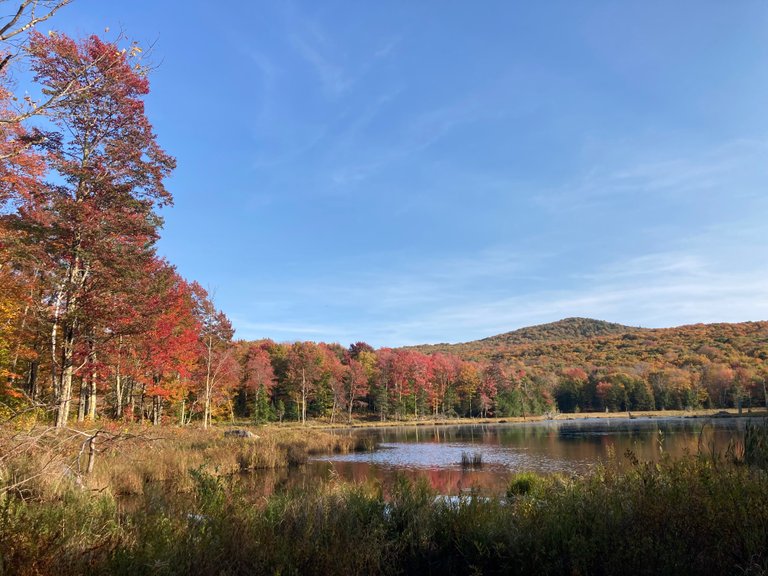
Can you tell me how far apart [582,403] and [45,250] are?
355 feet

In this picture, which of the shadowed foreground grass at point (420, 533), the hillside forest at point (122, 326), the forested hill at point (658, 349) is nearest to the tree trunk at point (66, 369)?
the hillside forest at point (122, 326)

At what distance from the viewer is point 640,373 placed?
338 feet

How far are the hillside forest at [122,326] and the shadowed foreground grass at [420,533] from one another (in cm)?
301

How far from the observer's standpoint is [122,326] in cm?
1894

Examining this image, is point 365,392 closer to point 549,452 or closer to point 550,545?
point 549,452

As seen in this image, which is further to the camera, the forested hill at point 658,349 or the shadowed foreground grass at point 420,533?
the forested hill at point 658,349

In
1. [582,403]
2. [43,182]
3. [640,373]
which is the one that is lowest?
[582,403]

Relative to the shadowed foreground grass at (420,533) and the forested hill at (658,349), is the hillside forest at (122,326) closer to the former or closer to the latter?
the shadowed foreground grass at (420,533)

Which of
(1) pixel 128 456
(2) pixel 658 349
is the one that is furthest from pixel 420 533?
(2) pixel 658 349

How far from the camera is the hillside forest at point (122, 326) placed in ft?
48.4

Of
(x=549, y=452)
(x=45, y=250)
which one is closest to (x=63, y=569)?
(x=45, y=250)

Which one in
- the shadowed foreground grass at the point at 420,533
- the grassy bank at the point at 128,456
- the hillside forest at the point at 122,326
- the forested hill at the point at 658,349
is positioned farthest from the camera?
the forested hill at the point at 658,349

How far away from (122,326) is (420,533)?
17443 mm

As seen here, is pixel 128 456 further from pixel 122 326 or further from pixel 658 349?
pixel 658 349
